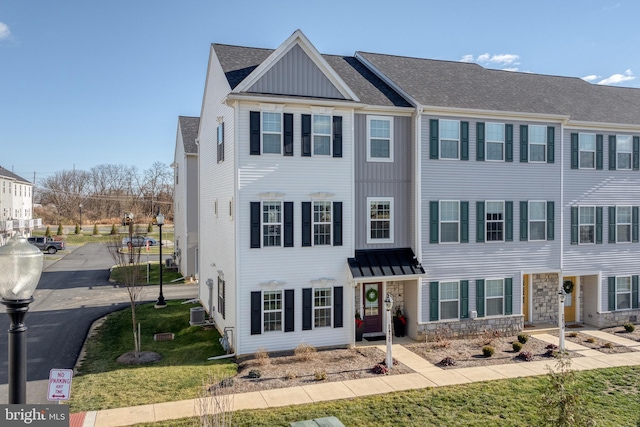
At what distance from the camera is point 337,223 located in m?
17.2

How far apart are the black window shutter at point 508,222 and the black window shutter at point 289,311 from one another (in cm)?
963

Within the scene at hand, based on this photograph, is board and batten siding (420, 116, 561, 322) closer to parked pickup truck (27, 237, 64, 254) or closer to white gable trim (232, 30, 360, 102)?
white gable trim (232, 30, 360, 102)

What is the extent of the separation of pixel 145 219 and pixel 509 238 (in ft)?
264

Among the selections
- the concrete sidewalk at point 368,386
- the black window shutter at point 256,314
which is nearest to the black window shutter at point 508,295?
the concrete sidewalk at point 368,386

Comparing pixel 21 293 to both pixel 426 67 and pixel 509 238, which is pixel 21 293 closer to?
pixel 509 238

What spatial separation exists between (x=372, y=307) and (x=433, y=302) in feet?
8.16

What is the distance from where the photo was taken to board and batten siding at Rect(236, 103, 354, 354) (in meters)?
15.9

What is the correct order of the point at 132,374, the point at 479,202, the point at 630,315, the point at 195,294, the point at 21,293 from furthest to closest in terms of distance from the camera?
1. the point at 195,294
2. the point at 630,315
3. the point at 479,202
4. the point at 132,374
5. the point at 21,293

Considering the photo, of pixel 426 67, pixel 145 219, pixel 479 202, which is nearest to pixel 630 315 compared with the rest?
pixel 479 202

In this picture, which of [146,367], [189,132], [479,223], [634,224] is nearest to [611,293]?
[634,224]

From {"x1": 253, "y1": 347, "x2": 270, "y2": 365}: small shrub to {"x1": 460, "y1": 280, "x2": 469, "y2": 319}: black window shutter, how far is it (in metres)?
8.24

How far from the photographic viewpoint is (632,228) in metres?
21.5

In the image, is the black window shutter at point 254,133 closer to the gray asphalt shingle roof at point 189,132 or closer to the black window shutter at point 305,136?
the black window shutter at point 305,136

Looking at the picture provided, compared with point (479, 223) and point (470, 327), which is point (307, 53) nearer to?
point (479, 223)
